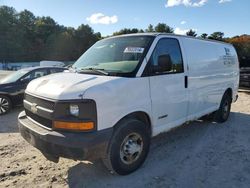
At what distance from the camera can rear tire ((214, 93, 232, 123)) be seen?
7.14m

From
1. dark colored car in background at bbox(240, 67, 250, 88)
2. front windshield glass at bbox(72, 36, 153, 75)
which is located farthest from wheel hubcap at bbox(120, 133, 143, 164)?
dark colored car in background at bbox(240, 67, 250, 88)

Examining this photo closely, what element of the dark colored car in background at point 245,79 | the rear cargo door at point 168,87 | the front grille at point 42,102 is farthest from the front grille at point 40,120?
the dark colored car in background at point 245,79

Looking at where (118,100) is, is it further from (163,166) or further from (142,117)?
(163,166)

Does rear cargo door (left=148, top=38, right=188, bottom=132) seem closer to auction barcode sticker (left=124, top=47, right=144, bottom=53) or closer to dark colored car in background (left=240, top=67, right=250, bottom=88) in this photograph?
auction barcode sticker (left=124, top=47, right=144, bottom=53)

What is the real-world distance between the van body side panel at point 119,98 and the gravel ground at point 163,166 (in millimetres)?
930

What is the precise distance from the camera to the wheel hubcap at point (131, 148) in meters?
4.10

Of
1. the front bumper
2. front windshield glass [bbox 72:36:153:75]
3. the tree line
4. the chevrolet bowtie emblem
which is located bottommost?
the front bumper

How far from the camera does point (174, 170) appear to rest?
14.5 feet

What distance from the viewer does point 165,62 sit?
184 inches

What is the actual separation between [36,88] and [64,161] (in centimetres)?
138

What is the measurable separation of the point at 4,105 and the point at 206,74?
20.1ft

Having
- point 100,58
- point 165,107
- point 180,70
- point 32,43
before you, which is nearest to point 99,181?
point 165,107

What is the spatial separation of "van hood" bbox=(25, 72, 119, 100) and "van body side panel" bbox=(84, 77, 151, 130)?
12 centimetres

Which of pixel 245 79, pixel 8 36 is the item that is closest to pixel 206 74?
pixel 245 79
